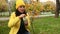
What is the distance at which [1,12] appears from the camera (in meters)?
31.9

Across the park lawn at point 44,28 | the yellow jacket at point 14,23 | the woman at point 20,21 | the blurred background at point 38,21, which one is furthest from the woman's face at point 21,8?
the park lawn at point 44,28

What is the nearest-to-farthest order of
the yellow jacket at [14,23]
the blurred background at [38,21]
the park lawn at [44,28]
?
the yellow jacket at [14,23] → the blurred background at [38,21] → the park lawn at [44,28]

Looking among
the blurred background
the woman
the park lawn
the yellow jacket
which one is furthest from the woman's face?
the park lawn

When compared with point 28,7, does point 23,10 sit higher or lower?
higher

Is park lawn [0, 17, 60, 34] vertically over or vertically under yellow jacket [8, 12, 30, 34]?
under

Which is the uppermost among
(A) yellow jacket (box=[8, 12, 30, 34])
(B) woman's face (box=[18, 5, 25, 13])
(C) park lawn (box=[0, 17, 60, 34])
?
(B) woman's face (box=[18, 5, 25, 13])

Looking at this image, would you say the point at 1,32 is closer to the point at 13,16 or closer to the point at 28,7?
the point at 28,7

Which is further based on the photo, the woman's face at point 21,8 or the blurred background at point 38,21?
the blurred background at point 38,21

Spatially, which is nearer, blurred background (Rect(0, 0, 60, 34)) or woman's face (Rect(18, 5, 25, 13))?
woman's face (Rect(18, 5, 25, 13))

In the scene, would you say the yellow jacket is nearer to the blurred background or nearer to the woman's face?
the woman's face

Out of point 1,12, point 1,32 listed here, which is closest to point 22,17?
point 1,32

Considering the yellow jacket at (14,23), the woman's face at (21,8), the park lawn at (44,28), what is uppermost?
the woman's face at (21,8)

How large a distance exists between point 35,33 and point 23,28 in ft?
19.5

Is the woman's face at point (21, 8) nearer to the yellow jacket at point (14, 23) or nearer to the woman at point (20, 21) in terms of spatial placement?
the woman at point (20, 21)
